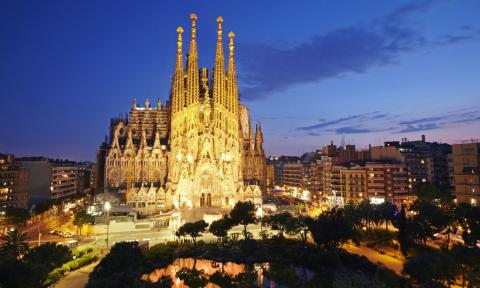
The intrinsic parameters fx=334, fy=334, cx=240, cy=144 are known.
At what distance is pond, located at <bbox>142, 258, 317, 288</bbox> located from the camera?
3100 cm

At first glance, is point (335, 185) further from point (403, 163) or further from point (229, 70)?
point (229, 70)

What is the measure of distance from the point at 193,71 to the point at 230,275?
213ft

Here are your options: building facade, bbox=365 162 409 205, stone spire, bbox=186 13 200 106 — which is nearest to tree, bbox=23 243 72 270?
stone spire, bbox=186 13 200 106

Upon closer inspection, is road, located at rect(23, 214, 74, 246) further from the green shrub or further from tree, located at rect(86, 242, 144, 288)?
tree, located at rect(86, 242, 144, 288)

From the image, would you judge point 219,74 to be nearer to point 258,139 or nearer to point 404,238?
point 258,139

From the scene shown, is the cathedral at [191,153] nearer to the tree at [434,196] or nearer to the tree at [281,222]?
the tree at [281,222]

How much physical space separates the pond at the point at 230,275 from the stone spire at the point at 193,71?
5236cm

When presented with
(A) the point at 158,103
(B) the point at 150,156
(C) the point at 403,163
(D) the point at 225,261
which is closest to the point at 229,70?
(A) the point at 158,103

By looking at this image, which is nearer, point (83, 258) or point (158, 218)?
point (83, 258)

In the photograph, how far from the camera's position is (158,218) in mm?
68688

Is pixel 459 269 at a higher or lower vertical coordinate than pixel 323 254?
higher

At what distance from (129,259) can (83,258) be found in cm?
1618

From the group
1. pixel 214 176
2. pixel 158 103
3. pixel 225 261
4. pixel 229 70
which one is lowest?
pixel 225 261

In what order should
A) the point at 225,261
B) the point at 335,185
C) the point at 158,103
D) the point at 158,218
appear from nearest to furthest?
the point at 225,261 → the point at 158,218 → the point at 335,185 → the point at 158,103
